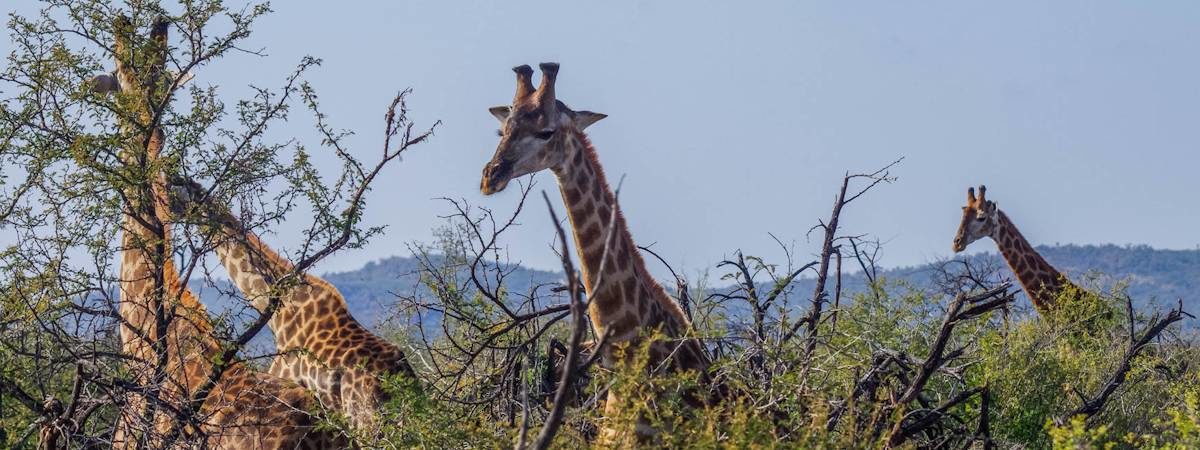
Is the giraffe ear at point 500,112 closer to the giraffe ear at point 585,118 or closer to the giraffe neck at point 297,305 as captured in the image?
the giraffe ear at point 585,118

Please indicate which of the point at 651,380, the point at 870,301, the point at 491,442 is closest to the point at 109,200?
the point at 491,442

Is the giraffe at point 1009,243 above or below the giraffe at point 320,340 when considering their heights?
above

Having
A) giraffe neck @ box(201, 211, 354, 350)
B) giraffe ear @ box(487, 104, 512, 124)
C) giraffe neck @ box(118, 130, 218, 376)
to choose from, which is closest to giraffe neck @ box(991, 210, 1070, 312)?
giraffe neck @ box(201, 211, 354, 350)

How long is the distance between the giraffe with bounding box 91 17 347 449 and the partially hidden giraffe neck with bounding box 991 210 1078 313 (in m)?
8.85

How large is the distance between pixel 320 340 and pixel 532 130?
7.16 feet

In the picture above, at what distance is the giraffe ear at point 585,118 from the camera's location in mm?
7340

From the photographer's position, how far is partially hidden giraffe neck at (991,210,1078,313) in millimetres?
15258

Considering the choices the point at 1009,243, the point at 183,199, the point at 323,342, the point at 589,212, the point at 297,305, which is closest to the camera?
the point at 589,212

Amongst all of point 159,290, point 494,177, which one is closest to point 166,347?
point 159,290

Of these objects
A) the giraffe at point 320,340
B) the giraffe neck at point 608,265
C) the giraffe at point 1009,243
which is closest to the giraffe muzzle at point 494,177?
the giraffe neck at point 608,265

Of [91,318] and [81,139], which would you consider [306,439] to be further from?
[81,139]

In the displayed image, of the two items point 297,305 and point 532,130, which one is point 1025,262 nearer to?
point 297,305

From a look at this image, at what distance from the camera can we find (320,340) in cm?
871

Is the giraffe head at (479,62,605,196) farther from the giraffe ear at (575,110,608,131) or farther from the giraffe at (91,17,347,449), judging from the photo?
the giraffe at (91,17,347,449)
